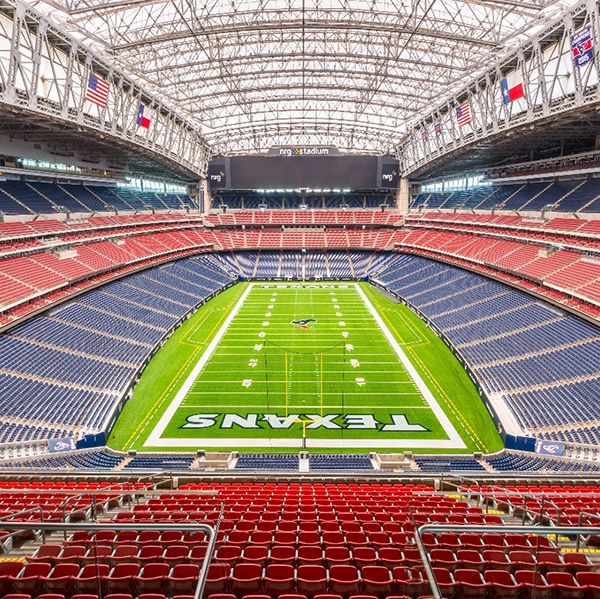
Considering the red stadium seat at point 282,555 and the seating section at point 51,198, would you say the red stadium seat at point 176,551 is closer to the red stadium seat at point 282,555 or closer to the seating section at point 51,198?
the red stadium seat at point 282,555

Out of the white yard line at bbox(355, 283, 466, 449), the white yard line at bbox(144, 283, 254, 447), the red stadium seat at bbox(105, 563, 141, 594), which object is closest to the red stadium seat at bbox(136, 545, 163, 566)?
the red stadium seat at bbox(105, 563, 141, 594)

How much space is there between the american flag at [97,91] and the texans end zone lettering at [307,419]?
22.0 metres

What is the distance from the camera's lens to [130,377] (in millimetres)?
25516

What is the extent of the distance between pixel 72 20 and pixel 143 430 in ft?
85.0

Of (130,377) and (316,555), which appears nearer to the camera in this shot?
(316,555)

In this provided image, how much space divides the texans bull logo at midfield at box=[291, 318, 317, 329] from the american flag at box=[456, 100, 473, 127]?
21078mm

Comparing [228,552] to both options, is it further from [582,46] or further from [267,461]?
[582,46]

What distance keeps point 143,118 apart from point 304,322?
22607 mm

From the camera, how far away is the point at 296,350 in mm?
31484

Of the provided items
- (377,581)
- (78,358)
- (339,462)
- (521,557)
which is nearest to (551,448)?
(339,462)

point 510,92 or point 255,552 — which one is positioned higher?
point 510,92

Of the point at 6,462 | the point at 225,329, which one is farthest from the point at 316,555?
the point at 225,329

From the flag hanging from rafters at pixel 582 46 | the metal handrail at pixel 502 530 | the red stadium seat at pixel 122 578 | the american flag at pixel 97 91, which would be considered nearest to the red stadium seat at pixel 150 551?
the red stadium seat at pixel 122 578

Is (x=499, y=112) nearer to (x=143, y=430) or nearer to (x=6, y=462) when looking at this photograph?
(x=143, y=430)
